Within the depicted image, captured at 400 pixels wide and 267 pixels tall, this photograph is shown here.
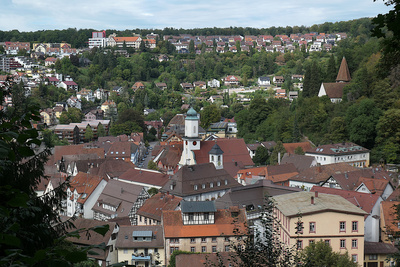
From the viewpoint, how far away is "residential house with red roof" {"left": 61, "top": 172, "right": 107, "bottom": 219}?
3067 cm

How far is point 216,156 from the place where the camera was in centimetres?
3841

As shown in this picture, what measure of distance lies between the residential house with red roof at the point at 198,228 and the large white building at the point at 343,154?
17060mm

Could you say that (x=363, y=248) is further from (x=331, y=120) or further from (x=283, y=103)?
(x=283, y=103)

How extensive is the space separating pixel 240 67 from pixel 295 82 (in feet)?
61.1

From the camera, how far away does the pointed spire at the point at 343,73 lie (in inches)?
1903

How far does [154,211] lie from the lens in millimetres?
26141

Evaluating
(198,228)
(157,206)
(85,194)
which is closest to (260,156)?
(85,194)

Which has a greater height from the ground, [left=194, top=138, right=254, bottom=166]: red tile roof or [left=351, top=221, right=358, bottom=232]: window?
[left=351, top=221, right=358, bottom=232]: window

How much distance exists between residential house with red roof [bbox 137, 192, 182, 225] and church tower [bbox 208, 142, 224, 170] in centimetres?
1120

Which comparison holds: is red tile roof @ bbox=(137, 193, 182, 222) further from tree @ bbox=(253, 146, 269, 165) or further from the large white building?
tree @ bbox=(253, 146, 269, 165)

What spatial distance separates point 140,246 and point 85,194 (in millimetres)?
10266

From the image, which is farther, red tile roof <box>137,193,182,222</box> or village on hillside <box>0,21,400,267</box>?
red tile roof <box>137,193,182,222</box>

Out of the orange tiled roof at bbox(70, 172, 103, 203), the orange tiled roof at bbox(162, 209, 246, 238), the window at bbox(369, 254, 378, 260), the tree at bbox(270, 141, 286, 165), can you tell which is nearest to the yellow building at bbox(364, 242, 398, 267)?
the window at bbox(369, 254, 378, 260)

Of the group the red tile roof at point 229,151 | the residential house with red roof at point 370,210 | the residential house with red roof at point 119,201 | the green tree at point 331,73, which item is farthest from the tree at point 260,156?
the residential house with red roof at point 370,210
